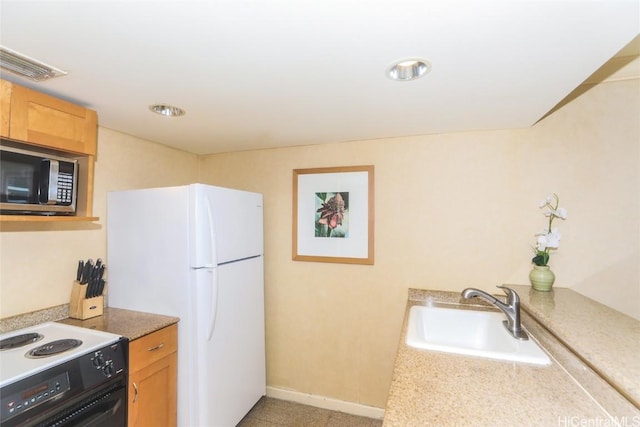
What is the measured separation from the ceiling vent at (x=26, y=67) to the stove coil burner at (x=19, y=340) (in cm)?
128

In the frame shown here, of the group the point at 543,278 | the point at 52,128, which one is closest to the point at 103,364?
the point at 52,128

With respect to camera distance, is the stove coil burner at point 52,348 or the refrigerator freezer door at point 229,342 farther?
the refrigerator freezer door at point 229,342

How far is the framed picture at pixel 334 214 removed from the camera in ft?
7.96

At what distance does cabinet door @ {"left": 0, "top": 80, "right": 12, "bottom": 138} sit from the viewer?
4.36 feet

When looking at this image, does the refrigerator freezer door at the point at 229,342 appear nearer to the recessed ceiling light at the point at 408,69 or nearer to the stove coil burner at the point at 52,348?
the stove coil burner at the point at 52,348

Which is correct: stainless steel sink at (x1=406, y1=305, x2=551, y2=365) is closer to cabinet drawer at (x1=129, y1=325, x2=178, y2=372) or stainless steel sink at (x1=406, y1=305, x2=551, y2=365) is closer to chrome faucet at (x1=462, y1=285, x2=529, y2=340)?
chrome faucet at (x1=462, y1=285, x2=529, y2=340)

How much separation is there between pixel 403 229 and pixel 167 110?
181cm

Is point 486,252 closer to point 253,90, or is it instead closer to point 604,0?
point 604,0

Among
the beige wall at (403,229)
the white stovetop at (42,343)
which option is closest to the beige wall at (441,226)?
the beige wall at (403,229)

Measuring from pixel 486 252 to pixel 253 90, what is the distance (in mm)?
1898

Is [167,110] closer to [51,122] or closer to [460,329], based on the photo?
[51,122]

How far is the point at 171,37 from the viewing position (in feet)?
3.50

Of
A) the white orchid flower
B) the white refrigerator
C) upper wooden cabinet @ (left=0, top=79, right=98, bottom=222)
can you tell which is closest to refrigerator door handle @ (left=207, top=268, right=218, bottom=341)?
the white refrigerator

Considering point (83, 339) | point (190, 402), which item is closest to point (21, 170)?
point (83, 339)
